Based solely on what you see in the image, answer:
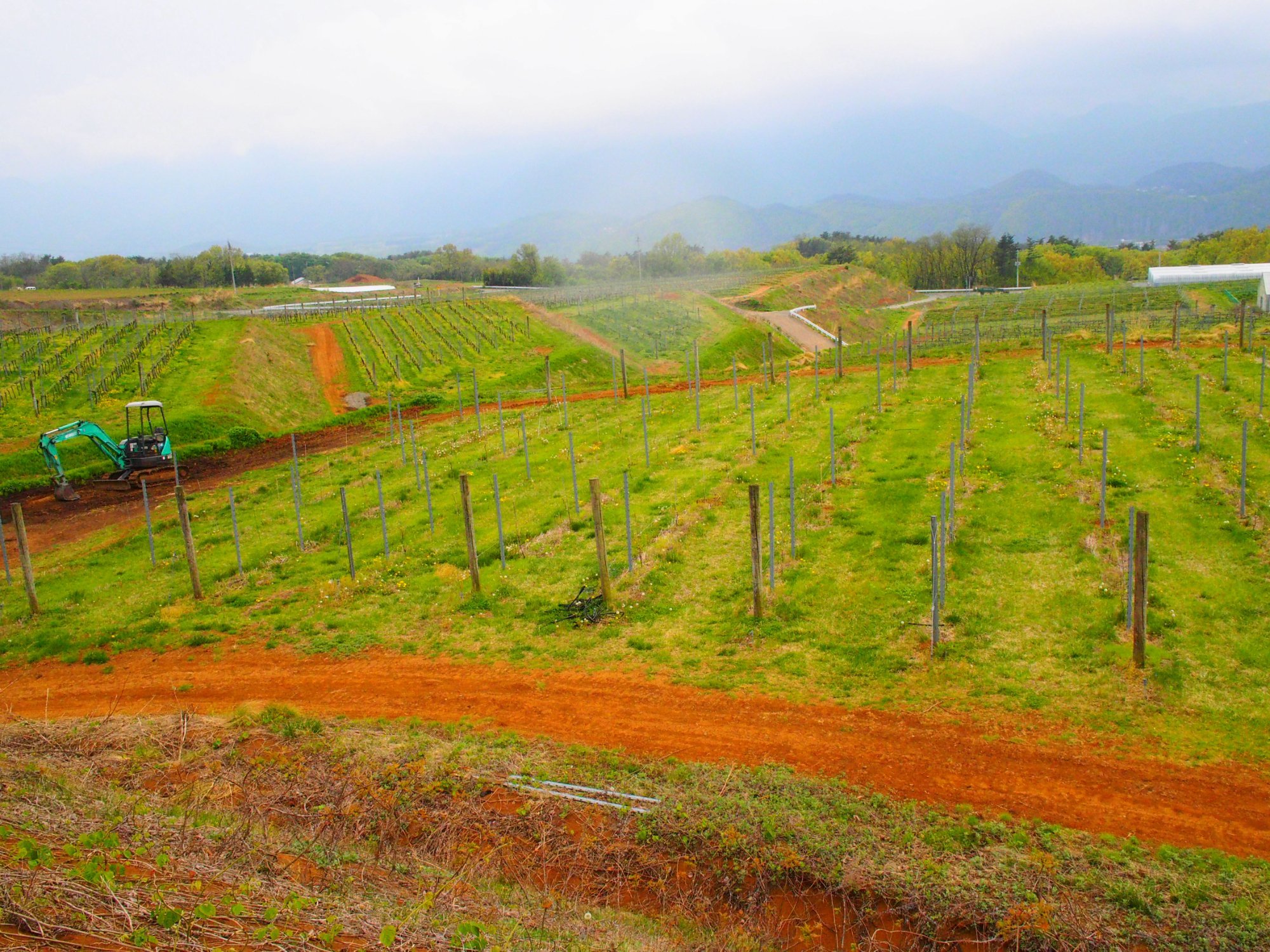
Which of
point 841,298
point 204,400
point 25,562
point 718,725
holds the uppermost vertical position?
point 841,298

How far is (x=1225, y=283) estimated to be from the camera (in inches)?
2852

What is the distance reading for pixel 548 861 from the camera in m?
9.89

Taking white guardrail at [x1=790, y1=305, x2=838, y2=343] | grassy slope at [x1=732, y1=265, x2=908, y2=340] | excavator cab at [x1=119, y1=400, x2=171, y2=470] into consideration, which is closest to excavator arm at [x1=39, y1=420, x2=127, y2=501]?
excavator cab at [x1=119, y1=400, x2=171, y2=470]

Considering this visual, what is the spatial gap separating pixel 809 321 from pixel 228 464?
4723cm

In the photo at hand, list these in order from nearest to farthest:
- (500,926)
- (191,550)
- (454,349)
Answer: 1. (500,926)
2. (191,550)
3. (454,349)

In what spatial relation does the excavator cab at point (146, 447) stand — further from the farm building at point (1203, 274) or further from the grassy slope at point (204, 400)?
the farm building at point (1203, 274)

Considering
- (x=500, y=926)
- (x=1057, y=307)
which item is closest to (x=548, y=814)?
(x=500, y=926)

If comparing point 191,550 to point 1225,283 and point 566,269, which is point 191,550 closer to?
point 1225,283

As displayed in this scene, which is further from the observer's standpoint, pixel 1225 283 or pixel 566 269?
pixel 566 269

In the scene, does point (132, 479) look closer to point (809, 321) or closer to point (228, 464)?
point (228, 464)

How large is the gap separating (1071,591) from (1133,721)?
13.9ft

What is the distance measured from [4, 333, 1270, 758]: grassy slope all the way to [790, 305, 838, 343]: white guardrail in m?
35.9

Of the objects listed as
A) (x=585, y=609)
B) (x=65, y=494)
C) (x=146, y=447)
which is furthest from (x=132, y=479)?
(x=585, y=609)

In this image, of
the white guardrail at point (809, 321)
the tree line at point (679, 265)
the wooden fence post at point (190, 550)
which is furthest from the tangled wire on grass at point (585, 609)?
the tree line at point (679, 265)
